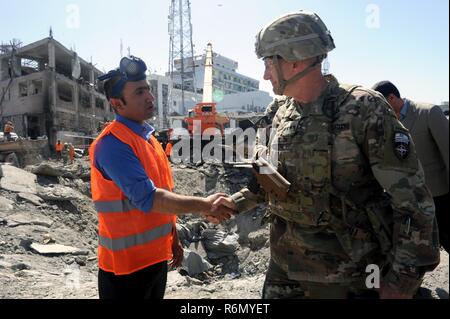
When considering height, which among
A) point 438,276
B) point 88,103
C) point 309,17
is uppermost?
point 88,103

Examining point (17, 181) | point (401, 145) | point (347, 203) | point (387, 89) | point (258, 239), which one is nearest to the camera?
point (401, 145)

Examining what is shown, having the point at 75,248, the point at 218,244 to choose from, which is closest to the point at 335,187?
the point at 75,248

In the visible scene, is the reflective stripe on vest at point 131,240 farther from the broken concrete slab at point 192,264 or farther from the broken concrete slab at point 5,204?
the broken concrete slab at point 5,204

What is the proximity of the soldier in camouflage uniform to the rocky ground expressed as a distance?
2431 millimetres

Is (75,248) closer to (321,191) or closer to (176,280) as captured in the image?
(176,280)

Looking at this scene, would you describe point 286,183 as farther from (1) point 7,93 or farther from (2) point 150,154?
(1) point 7,93

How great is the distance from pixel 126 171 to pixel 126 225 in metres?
0.36

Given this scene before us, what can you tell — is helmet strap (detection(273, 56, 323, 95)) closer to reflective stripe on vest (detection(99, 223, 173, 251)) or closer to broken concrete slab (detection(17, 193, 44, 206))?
reflective stripe on vest (detection(99, 223, 173, 251))

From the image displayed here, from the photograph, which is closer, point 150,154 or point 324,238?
point 324,238

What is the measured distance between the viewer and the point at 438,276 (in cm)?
436

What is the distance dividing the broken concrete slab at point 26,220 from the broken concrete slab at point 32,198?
0.76 m

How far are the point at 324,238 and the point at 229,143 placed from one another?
50.6ft

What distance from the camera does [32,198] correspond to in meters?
8.59
